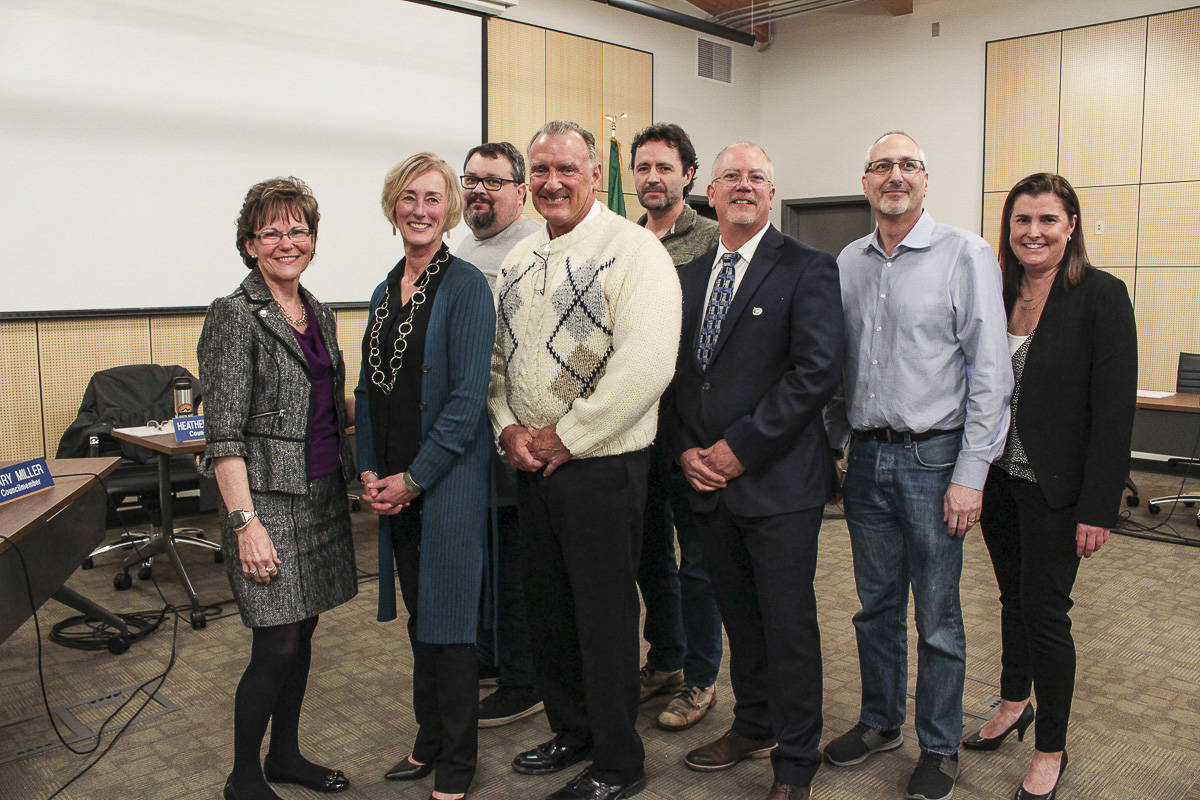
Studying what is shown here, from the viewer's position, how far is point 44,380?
16.3 ft

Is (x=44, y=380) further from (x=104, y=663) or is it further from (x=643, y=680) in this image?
(x=643, y=680)

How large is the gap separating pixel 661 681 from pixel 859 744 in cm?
67

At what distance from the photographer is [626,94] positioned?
25.7 feet

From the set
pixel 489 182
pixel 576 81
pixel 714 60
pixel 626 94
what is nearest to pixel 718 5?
pixel 714 60

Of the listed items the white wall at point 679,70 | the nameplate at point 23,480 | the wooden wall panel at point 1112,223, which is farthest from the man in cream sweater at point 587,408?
the wooden wall panel at point 1112,223

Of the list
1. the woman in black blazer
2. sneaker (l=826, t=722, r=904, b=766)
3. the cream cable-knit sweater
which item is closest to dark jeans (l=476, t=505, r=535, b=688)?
the cream cable-knit sweater

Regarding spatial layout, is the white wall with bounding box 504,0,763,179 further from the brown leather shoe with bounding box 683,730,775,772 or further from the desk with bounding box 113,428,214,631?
the brown leather shoe with bounding box 683,730,775,772

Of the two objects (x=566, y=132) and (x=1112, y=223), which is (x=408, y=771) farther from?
(x=1112, y=223)

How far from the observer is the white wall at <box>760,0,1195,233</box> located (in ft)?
24.6

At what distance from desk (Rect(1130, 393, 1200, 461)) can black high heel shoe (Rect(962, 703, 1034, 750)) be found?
3.10 metres

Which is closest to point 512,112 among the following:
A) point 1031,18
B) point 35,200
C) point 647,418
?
point 35,200

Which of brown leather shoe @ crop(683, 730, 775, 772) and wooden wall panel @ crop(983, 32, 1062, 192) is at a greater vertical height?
wooden wall panel @ crop(983, 32, 1062, 192)

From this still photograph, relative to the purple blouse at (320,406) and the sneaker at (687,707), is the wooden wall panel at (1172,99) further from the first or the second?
the purple blouse at (320,406)

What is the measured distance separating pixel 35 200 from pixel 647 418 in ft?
13.4
